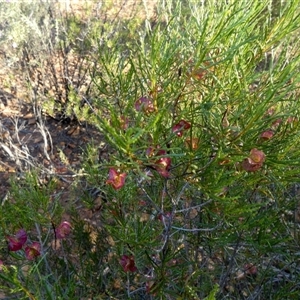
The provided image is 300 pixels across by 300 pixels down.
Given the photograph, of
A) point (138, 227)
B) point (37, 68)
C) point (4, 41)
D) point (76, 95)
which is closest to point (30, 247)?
point (138, 227)

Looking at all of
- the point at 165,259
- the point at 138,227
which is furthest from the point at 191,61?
the point at 165,259

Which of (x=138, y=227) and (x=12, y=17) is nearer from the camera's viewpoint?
(x=138, y=227)

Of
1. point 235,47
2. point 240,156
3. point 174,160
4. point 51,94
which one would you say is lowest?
point 51,94

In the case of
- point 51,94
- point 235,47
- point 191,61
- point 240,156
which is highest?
point 235,47

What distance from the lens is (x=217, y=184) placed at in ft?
3.48

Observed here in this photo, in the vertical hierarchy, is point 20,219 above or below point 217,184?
below

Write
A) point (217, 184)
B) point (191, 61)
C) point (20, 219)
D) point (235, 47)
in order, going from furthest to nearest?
point (20, 219) < point (191, 61) < point (217, 184) < point (235, 47)

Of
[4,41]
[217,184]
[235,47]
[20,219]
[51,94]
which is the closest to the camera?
[235,47]

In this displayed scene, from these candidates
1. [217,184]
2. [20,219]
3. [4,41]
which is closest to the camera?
[217,184]

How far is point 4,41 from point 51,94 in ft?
2.07

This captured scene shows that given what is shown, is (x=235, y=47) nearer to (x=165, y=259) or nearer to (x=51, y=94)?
(x=165, y=259)

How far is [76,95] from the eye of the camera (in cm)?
368

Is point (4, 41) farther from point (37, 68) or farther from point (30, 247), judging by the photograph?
point (30, 247)

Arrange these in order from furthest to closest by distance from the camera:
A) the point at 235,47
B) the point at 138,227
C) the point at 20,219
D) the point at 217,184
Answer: the point at 20,219 < the point at 138,227 < the point at 217,184 < the point at 235,47
